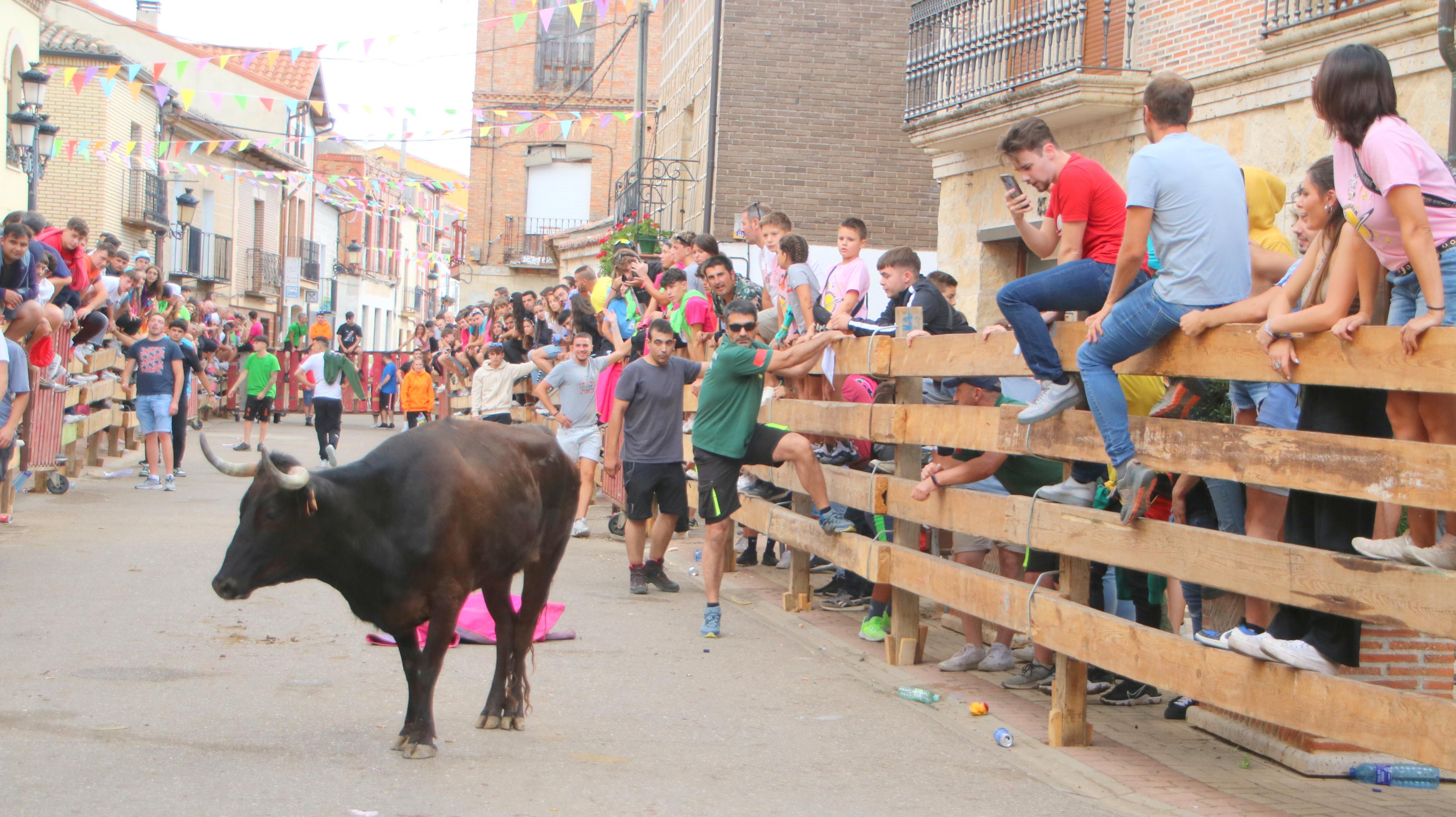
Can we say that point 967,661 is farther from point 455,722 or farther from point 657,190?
point 657,190

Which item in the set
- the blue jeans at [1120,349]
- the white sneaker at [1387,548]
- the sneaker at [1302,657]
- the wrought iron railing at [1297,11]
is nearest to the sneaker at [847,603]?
the blue jeans at [1120,349]

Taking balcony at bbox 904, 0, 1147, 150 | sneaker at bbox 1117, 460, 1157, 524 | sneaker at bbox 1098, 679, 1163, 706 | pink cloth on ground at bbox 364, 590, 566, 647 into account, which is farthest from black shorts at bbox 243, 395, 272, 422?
sneaker at bbox 1117, 460, 1157, 524

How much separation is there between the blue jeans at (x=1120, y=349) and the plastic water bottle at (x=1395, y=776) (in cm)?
167

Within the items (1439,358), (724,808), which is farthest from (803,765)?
(1439,358)

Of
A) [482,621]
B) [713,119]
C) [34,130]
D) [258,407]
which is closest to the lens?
[482,621]

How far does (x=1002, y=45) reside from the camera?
1700 centimetres

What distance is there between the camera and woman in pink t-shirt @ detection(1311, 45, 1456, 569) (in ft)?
14.7

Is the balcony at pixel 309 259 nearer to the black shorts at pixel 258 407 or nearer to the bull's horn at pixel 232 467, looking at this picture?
the black shorts at pixel 258 407

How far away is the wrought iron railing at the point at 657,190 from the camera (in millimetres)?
26781

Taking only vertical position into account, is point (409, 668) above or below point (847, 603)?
above

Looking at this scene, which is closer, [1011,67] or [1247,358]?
[1247,358]

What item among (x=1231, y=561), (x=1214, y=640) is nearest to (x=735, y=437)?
(x=1214, y=640)

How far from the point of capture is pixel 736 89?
23453 mm

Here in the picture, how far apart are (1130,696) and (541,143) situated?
39323 millimetres
